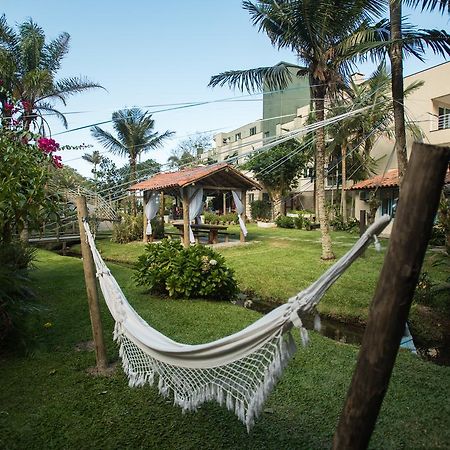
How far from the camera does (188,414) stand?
8.22 ft

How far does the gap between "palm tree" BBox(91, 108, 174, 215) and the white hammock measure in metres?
16.1

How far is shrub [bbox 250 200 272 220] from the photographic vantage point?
2100 centimetres

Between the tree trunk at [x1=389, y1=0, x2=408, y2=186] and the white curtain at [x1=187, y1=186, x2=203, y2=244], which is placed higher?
the tree trunk at [x1=389, y1=0, x2=408, y2=186]

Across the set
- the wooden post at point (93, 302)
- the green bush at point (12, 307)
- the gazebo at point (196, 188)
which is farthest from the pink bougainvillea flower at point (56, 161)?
the gazebo at point (196, 188)

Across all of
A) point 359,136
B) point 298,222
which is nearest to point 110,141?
point 298,222

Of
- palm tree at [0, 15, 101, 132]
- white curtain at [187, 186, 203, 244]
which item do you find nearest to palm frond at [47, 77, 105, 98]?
palm tree at [0, 15, 101, 132]

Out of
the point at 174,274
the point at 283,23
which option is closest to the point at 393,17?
the point at 283,23

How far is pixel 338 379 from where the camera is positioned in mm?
2982

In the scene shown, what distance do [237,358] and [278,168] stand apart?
17.6 m

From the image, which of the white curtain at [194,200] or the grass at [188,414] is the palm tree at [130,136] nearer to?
the white curtain at [194,200]

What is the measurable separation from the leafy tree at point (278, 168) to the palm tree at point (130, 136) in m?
5.12

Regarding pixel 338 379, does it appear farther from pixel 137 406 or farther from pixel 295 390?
pixel 137 406

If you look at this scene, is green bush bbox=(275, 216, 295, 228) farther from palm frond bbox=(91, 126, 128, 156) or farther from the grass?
the grass

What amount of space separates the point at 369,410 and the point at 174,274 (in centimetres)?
463
